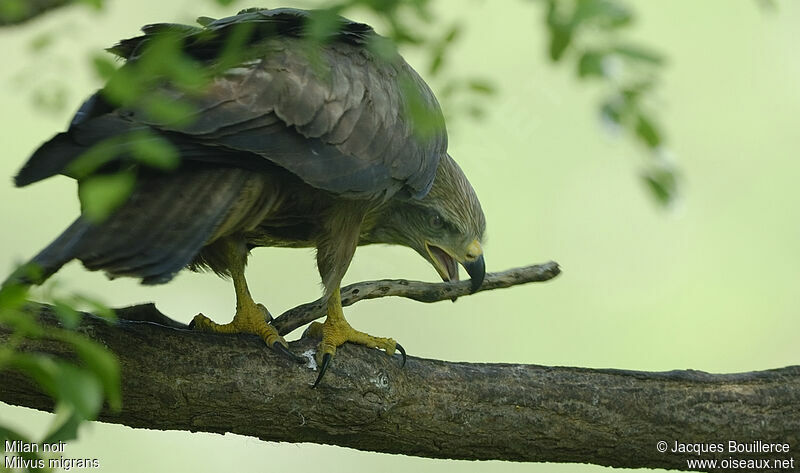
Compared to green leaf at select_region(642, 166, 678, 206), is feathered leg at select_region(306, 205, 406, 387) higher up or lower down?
higher up

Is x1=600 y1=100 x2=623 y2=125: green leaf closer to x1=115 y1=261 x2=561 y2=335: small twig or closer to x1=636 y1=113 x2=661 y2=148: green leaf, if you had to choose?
x1=636 y1=113 x2=661 y2=148: green leaf

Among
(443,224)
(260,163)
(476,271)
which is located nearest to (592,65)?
(260,163)

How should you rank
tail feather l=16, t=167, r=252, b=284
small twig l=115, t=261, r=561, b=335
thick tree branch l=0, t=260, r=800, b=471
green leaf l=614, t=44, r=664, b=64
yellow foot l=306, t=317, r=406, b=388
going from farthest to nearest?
small twig l=115, t=261, r=561, b=335 < yellow foot l=306, t=317, r=406, b=388 < thick tree branch l=0, t=260, r=800, b=471 < tail feather l=16, t=167, r=252, b=284 < green leaf l=614, t=44, r=664, b=64

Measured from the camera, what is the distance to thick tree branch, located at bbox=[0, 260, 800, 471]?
326 centimetres

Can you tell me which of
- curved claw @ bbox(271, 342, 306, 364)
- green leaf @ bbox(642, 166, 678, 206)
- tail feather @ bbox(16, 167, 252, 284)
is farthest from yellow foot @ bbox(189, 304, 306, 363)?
green leaf @ bbox(642, 166, 678, 206)

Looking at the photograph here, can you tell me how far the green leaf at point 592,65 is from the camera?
138 centimetres

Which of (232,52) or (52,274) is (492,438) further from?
(232,52)

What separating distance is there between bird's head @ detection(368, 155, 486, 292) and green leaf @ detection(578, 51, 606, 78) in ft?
9.24

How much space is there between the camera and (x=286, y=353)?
3438 mm

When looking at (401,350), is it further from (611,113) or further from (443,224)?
(611,113)

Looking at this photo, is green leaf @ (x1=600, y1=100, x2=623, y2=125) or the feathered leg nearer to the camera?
green leaf @ (x1=600, y1=100, x2=623, y2=125)

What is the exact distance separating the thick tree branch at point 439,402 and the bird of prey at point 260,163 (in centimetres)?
15

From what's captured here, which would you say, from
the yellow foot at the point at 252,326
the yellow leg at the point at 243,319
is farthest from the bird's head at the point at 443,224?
the yellow foot at the point at 252,326

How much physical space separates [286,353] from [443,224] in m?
1.17
